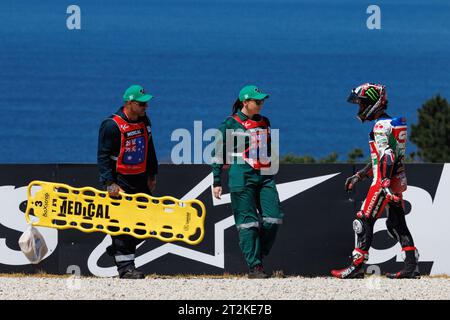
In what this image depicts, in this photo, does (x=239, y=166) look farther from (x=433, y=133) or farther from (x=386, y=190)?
(x=433, y=133)

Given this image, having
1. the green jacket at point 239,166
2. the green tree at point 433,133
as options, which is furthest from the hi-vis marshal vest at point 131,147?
the green tree at point 433,133

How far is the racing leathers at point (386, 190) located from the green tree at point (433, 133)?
38963 millimetres

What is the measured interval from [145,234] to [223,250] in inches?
79.0

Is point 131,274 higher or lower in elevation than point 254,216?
lower

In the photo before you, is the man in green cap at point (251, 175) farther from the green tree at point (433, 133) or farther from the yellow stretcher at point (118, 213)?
the green tree at point (433, 133)

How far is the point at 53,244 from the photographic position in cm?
1423

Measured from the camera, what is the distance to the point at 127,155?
12.2m

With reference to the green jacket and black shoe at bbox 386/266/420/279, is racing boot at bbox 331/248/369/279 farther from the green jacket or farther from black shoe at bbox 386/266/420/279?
the green jacket

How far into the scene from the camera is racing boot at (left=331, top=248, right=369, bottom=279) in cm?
1260

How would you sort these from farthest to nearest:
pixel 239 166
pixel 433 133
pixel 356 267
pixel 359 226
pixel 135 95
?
pixel 433 133
pixel 356 267
pixel 359 226
pixel 239 166
pixel 135 95

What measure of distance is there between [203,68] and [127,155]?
134 m

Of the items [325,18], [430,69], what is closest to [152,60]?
[430,69]

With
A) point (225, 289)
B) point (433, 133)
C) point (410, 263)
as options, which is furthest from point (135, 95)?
point (433, 133)

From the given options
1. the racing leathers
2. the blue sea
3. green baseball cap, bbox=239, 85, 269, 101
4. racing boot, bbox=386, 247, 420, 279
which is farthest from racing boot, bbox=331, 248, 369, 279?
the blue sea
